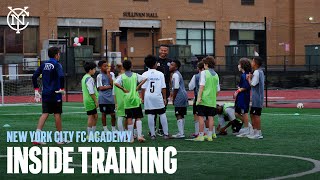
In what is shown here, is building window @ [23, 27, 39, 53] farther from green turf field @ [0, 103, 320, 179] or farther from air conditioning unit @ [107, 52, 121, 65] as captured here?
green turf field @ [0, 103, 320, 179]

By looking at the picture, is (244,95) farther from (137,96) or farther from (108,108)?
(108,108)

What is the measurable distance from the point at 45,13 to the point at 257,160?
46.6 m

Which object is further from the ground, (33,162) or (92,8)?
(92,8)

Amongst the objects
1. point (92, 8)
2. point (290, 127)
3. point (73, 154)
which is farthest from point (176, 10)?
point (73, 154)

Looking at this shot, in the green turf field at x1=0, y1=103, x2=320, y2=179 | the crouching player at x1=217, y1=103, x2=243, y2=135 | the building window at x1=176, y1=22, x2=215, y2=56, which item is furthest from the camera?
the building window at x1=176, y1=22, x2=215, y2=56

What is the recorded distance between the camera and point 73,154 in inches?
529

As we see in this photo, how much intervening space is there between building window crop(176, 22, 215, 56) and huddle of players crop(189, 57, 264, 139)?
45890mm

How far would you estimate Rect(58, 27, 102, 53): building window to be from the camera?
58938 millimetres

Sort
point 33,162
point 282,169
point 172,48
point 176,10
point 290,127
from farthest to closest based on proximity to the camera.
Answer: point 176,10, point 172,48, point 290,127, point 33,162, point 282,169

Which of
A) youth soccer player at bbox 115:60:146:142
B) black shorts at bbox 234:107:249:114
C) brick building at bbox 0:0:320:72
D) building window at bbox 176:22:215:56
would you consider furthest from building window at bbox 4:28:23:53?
youth soccer player at bbox 115:60:146:142

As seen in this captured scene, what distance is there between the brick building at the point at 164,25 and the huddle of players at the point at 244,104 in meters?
37.2

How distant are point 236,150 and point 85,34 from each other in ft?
153

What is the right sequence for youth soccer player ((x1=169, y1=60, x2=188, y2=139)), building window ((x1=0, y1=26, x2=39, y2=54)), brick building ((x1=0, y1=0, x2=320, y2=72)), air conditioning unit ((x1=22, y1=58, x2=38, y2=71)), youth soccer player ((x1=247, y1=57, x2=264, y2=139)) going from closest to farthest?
1. youth soccer player ((x1=247, y1=57, x2=264, y2=139))
2. youth soccer player ((x1=169, y1=60, x2=188, y2=139))
3. air conditioning unit ((x1=22, y1=58, x2=38, y2=71))
4. building window ((x1=0, y1=26, x2=39, y2=54))
5. brick building ((x1=0, y1=0, x2=320, y2=72))

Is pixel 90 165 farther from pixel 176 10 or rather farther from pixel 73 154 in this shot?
pixel 176 10
